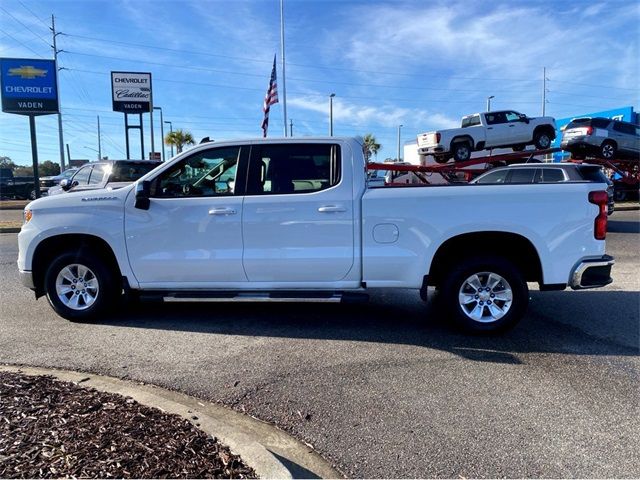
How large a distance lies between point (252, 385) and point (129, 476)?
1541 mm

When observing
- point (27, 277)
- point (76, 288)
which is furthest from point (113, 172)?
point (76, 288)

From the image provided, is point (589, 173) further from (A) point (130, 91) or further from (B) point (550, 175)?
(A) point (130, 91)

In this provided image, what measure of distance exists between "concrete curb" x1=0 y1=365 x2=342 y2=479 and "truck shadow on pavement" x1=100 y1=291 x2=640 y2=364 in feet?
4.98

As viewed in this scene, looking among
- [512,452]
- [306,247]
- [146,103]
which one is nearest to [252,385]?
[306,247]

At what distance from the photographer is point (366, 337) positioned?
523cm

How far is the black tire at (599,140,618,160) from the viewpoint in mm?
18375

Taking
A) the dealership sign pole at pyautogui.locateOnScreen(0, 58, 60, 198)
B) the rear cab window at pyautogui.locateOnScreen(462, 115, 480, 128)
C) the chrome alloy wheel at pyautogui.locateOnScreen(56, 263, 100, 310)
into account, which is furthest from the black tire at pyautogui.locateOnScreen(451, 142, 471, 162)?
the dealership sign pole at pyautogui.locateOnScreen(0, 58, 60, 198)

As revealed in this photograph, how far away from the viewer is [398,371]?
14.1ft

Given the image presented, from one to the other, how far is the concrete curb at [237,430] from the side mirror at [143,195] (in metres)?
1.89

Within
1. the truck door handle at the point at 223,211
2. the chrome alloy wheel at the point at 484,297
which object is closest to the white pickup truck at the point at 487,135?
the chrome alloy wheel at the point at 484,297

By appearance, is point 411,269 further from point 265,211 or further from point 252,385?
point 252,385

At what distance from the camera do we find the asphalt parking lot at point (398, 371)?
3.09 meters

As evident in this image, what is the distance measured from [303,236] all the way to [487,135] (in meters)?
13.3

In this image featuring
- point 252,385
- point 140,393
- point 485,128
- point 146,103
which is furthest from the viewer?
point 146,103
